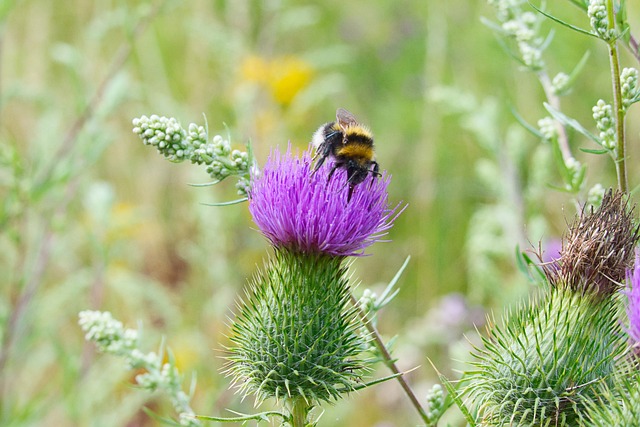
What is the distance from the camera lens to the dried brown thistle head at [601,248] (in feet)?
7.08

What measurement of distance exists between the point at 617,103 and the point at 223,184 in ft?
17.3

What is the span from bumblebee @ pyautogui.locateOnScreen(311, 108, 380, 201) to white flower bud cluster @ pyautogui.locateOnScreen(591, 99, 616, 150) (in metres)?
0.73

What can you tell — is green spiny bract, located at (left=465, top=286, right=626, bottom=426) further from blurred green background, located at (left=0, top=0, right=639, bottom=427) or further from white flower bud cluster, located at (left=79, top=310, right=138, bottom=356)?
blurred green background, located at (left=0, top=0, right=639, bottom=427)

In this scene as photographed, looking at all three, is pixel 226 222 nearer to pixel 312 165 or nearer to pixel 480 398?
pixel 312 165

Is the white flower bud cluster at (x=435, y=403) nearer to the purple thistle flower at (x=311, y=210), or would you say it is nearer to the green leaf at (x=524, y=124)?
the purple thistle flower at (x=311, y=210)

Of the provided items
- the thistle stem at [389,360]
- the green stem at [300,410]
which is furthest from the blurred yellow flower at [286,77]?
the green stem at [300,410]

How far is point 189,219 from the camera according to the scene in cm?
750

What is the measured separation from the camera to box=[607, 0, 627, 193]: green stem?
2.09m

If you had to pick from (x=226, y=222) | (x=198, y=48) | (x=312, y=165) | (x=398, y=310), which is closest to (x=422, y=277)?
(x=398, y=310)

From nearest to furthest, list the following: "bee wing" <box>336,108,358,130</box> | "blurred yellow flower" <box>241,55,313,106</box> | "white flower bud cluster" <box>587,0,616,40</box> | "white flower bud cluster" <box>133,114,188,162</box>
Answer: "white flower bud cluster" <box>587,0,616,40</box> < "white flower bud cluster" <box>133,114,188,162</box> < "bee wing" <box>336,108,358,130</box> < "blurred yellow flower" <box>241,55,313,106</box>

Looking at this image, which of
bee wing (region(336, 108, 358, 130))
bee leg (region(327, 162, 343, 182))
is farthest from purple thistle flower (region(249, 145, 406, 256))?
bee wing (region(336, 108, 358, 130))

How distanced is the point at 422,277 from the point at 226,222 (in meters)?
1.99

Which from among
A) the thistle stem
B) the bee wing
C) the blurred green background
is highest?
the blurred green background

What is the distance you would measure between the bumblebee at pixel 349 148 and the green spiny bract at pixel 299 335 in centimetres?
30
